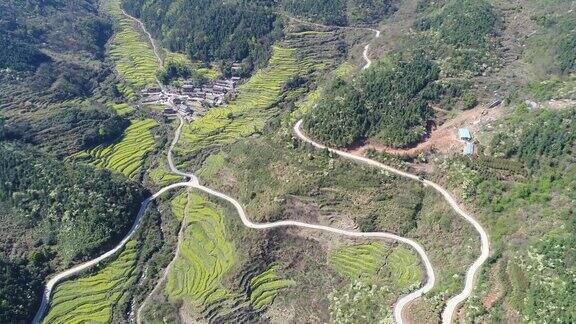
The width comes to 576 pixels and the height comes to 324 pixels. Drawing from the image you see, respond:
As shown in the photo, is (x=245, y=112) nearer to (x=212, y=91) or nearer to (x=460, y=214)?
(x=212, y=91)

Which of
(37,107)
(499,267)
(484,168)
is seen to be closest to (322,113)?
(484,168)

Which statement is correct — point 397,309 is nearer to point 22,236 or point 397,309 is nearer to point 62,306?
point 62,306

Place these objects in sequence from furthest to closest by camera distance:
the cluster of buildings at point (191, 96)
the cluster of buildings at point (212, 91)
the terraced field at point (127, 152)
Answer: the cluster of buildings at point (212, 91), the cluster of buildings at point (191, 96), the terraced field at point (127, 152)

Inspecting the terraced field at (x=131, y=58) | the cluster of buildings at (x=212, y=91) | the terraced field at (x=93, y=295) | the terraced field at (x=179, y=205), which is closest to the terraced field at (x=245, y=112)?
the cluster of buildings at (x=212, y=91)

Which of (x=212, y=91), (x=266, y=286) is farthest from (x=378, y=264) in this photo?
(x=212, y=91)

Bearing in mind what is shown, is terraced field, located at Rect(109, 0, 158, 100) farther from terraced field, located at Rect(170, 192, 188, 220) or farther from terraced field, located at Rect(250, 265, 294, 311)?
terraced field, located at Rect(250, 265, 294, 311)

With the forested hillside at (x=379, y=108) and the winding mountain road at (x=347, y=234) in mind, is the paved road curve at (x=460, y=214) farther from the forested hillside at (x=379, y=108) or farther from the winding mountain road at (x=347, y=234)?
the forested hillside at (x=379, y=108)

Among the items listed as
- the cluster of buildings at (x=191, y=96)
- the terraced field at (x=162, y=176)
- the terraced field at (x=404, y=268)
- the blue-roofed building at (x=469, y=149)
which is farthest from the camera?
the cluster of buildings at (x=191, y=96)
